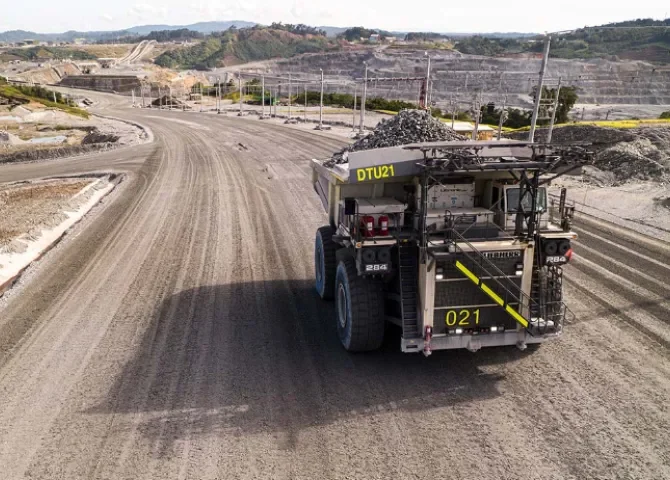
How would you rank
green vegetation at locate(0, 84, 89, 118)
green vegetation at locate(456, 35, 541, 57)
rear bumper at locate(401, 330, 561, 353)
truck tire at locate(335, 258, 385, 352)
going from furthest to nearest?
green vegetation at locate(456, 35, 541, 57) < green vegetation at locate(0, 84, 89, 118) < truck tire at locate(335, 258, 385, 352) < rear bumper at locate(401, 330, 561, 353)

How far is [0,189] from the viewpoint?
75.5 ft

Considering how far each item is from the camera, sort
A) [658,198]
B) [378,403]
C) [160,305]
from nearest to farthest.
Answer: [378,403]
[160,305]
[658,198]

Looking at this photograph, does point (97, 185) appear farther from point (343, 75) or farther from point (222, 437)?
point (343, 75)

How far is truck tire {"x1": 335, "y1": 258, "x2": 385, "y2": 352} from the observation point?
811cm

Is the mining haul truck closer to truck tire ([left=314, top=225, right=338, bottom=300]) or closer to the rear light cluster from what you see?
the rear light cluster

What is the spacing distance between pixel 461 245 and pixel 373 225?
49.6 inches

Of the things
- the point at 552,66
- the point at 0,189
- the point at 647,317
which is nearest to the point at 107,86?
the point at 552,66

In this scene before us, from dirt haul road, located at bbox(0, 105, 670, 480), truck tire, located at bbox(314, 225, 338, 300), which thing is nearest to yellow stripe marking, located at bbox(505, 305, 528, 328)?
dirt haul road, located at bbox(0, 105, 670, 480)

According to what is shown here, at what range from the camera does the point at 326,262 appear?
10.4 meters

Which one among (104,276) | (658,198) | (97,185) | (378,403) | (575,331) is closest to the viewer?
(378,403)

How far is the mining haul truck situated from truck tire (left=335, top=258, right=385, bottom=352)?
0.05ft

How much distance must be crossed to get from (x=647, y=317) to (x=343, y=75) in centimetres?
13703

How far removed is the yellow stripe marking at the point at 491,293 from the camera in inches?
289

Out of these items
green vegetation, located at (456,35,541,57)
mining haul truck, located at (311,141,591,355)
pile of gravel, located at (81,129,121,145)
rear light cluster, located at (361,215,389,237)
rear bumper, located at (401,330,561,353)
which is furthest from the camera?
green vegetation, located at (456,35,541,57)
